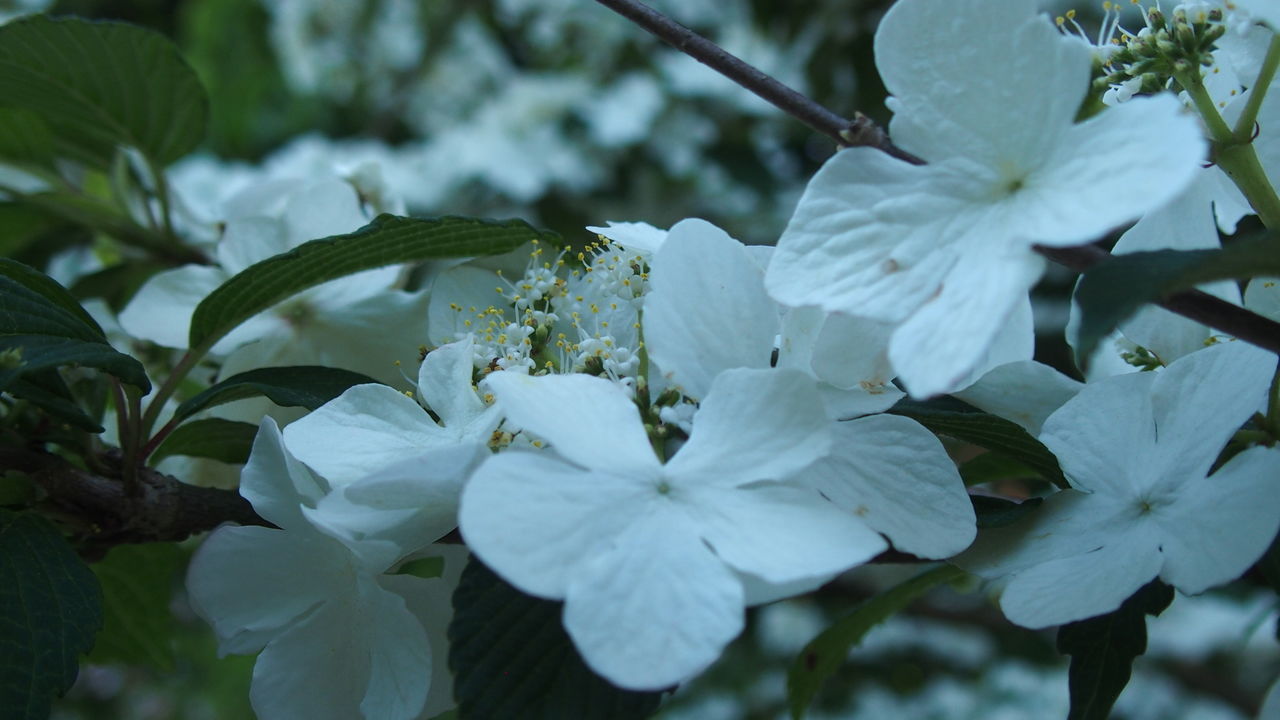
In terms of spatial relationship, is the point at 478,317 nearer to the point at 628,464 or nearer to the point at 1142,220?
the point at 628,464

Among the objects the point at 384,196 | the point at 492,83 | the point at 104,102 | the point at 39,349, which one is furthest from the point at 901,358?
the point at 492,83

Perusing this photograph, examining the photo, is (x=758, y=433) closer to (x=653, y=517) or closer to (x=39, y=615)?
(x=653, y=517)

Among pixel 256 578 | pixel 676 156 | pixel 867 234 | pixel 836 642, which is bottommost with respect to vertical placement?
pixel 676 156

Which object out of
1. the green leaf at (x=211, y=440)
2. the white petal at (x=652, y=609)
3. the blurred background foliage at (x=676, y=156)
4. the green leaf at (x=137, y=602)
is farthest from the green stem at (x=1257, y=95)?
the blurred background foliage at (x=676, y=156)

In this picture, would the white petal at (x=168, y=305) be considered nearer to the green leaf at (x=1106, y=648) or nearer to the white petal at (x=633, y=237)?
the white petal at (x=633, y=237)

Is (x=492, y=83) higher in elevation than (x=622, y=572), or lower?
lower

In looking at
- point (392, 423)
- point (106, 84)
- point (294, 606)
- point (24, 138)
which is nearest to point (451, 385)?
point (392, 423)

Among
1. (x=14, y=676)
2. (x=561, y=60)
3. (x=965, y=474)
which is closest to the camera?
(x=14, y=676)
